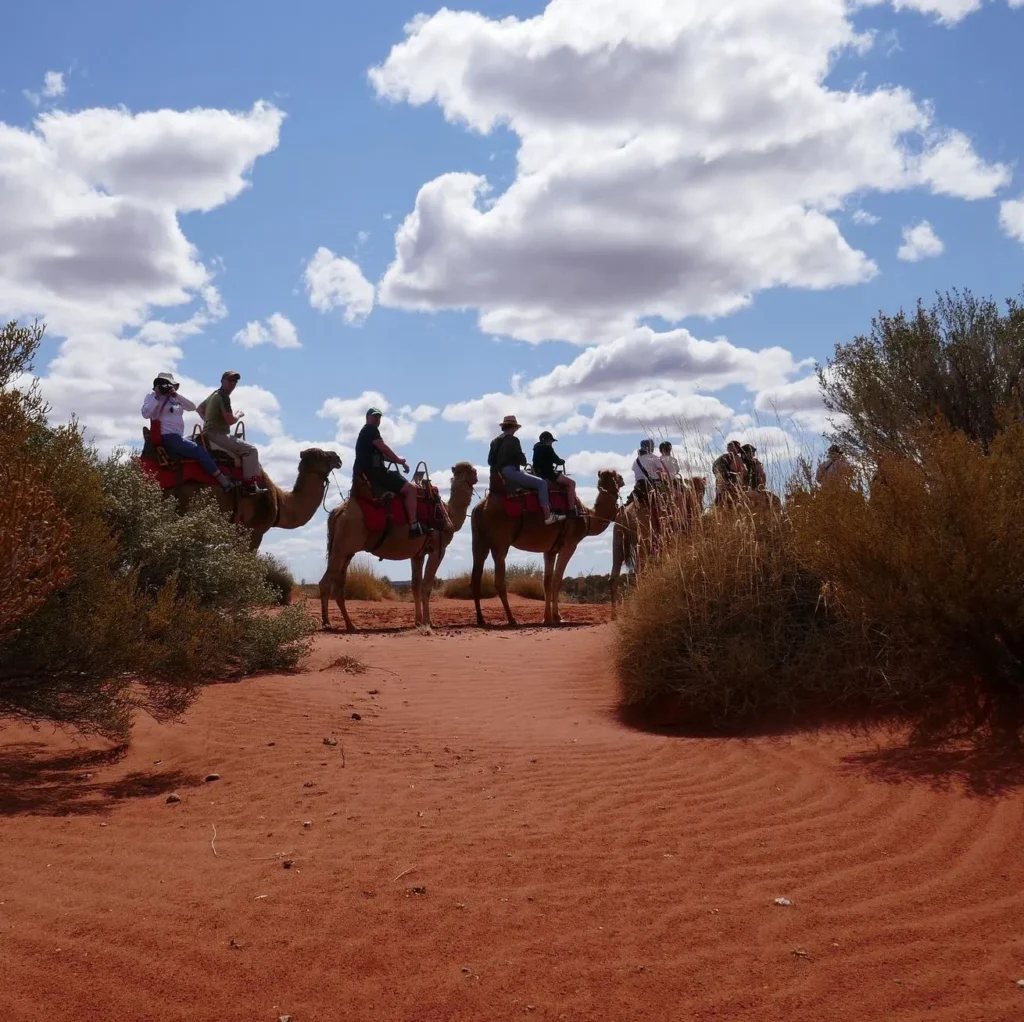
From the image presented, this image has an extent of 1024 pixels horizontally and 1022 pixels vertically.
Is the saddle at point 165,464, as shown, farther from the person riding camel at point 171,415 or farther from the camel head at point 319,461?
the camel head at point 319,461

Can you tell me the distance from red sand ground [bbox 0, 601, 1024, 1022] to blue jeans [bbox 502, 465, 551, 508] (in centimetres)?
957

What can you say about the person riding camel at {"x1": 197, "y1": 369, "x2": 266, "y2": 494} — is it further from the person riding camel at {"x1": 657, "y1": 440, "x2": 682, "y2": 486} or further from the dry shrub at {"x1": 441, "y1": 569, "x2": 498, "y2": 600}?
the dry shrub at {"x1": 441, "y1": 569, "x2": 498, "y2": 600}

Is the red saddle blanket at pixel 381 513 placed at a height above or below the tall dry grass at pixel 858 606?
above

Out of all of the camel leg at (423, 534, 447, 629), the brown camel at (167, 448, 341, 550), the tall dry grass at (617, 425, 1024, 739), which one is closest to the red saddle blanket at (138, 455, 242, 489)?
the brown camel at (167, 448, 341, 550)

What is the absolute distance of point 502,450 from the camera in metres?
18.2

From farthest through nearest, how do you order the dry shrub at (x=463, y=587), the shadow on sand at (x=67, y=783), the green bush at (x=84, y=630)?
the dry shrub at (x=463, y=587), the green bush at (x=84, y=630), the shadow on sand at (x=67, y=783)

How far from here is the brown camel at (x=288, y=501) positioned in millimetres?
15662

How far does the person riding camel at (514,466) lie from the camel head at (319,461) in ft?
8.81

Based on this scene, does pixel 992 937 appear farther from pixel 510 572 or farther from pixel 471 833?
pixel 510 572

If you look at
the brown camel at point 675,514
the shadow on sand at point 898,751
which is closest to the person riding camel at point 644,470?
the brown camel at point 675,514

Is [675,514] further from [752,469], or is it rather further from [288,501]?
[288,501]

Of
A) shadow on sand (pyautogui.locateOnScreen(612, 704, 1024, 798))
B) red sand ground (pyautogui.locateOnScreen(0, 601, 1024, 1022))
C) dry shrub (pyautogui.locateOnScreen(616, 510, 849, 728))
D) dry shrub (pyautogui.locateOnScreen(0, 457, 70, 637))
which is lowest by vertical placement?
red sand ground (pyautogui.locateOnScreen(0, 601, 1024, 1022))

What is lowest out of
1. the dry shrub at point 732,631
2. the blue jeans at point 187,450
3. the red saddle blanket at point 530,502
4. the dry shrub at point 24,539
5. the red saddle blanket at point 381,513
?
the dry shrub at point 732,631

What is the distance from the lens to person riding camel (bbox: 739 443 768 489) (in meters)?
10.7
